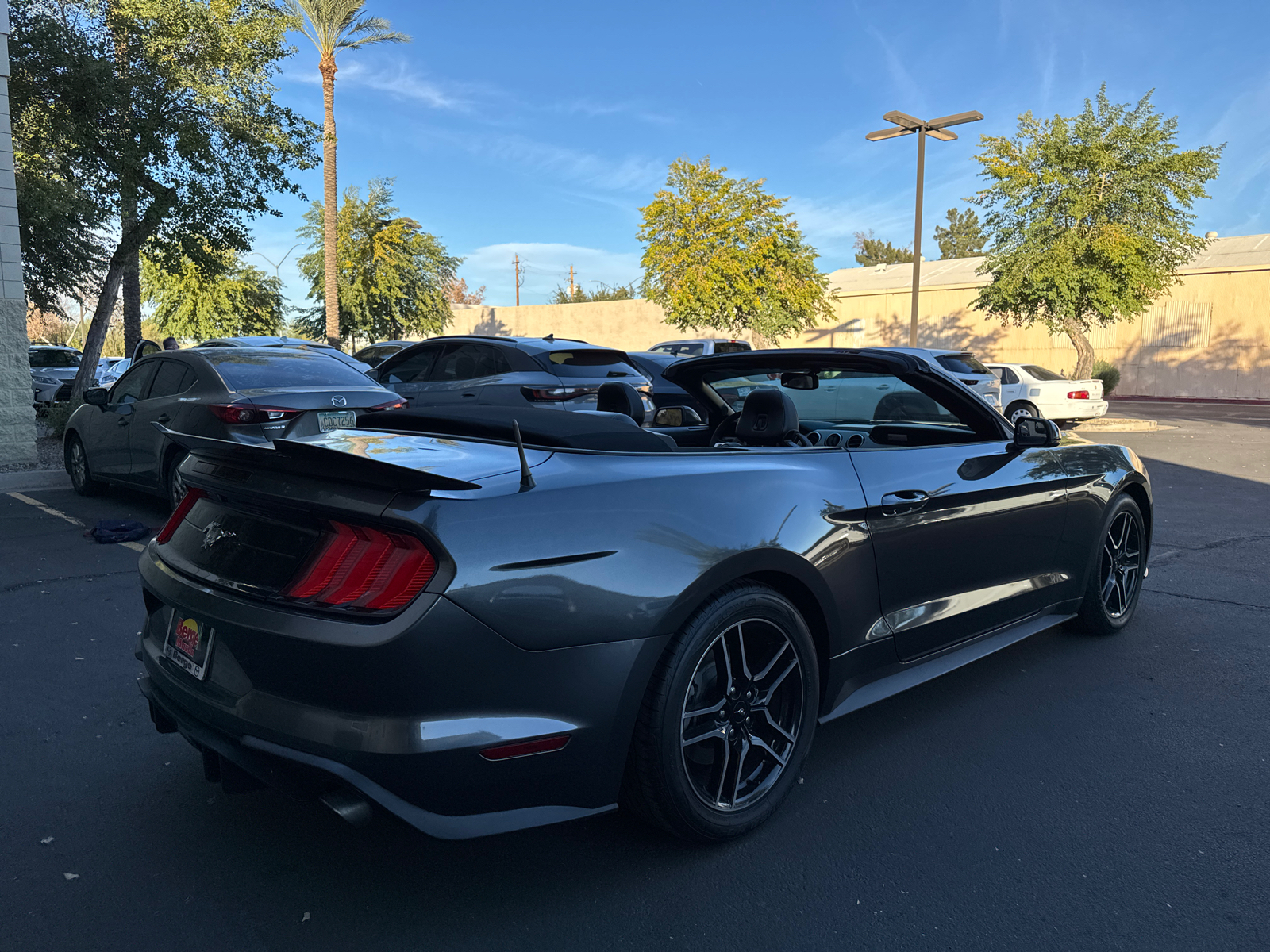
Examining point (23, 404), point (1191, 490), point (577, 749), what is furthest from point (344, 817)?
point (23, 404)

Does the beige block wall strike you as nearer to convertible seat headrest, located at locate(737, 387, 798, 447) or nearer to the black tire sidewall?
convertible seat headrest, located at locate(737, 387, 798, 447)

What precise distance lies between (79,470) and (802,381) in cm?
807

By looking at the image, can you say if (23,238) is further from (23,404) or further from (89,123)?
(23,404)

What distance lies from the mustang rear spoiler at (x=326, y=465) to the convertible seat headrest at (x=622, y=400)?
179cm

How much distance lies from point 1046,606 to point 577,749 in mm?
2763

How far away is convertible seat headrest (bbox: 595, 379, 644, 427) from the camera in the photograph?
4.20 m

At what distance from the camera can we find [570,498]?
8.00 ft

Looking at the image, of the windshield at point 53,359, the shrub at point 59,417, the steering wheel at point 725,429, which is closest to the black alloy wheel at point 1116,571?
the steering wheel at point 725,429

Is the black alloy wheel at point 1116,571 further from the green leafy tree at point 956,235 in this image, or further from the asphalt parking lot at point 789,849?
the green leafy tree at point 956,235

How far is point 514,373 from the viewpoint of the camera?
10.0m

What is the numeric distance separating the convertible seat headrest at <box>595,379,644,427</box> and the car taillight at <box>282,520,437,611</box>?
6.38 feet

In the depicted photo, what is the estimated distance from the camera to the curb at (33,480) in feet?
32.9

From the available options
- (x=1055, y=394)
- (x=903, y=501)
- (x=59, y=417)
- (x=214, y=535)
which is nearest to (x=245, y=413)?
(x=214, y=535)

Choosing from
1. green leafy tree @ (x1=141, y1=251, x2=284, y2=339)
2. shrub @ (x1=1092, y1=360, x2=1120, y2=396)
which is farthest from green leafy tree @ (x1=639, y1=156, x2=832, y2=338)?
green leafy tree @ (x1=141, y1=251, x2=284, y2=339)
